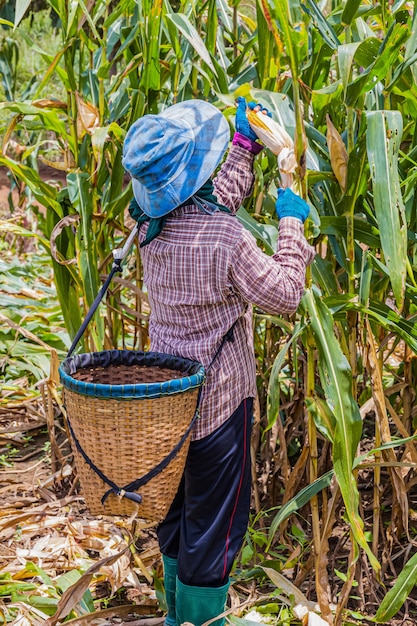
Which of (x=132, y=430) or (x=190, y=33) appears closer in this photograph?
(x=132, y=430)

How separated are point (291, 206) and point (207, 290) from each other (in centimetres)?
23

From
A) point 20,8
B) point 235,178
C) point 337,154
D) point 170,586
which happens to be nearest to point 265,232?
point 235,178

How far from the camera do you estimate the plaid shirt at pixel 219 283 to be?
4.81 feet

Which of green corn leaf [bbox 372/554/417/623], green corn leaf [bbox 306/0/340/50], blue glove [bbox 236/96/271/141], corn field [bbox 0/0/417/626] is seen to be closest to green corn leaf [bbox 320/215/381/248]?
corn field [bbox 0/0/417/626]

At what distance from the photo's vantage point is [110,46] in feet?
7.57

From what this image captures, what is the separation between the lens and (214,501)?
5.42ft

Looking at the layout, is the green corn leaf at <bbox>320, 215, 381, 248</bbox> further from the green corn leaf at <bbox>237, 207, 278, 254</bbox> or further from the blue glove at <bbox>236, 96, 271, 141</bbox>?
the blue glove at <bbox>236, 96, 271, 141</bbox>

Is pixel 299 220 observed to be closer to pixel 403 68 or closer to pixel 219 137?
pixel 219 137

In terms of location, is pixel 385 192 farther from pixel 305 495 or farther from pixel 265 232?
pixel 305 495

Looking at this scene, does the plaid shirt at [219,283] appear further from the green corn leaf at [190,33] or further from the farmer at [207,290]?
the green corn leaf at [190,33]

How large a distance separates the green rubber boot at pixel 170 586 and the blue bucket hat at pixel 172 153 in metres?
0.81

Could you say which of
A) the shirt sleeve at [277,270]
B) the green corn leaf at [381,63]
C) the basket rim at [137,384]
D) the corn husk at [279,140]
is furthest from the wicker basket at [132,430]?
the green corn leaf at [381,63]

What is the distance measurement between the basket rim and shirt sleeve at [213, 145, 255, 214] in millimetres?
369

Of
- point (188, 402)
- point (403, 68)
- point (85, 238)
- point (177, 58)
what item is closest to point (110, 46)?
point (177, 58)
